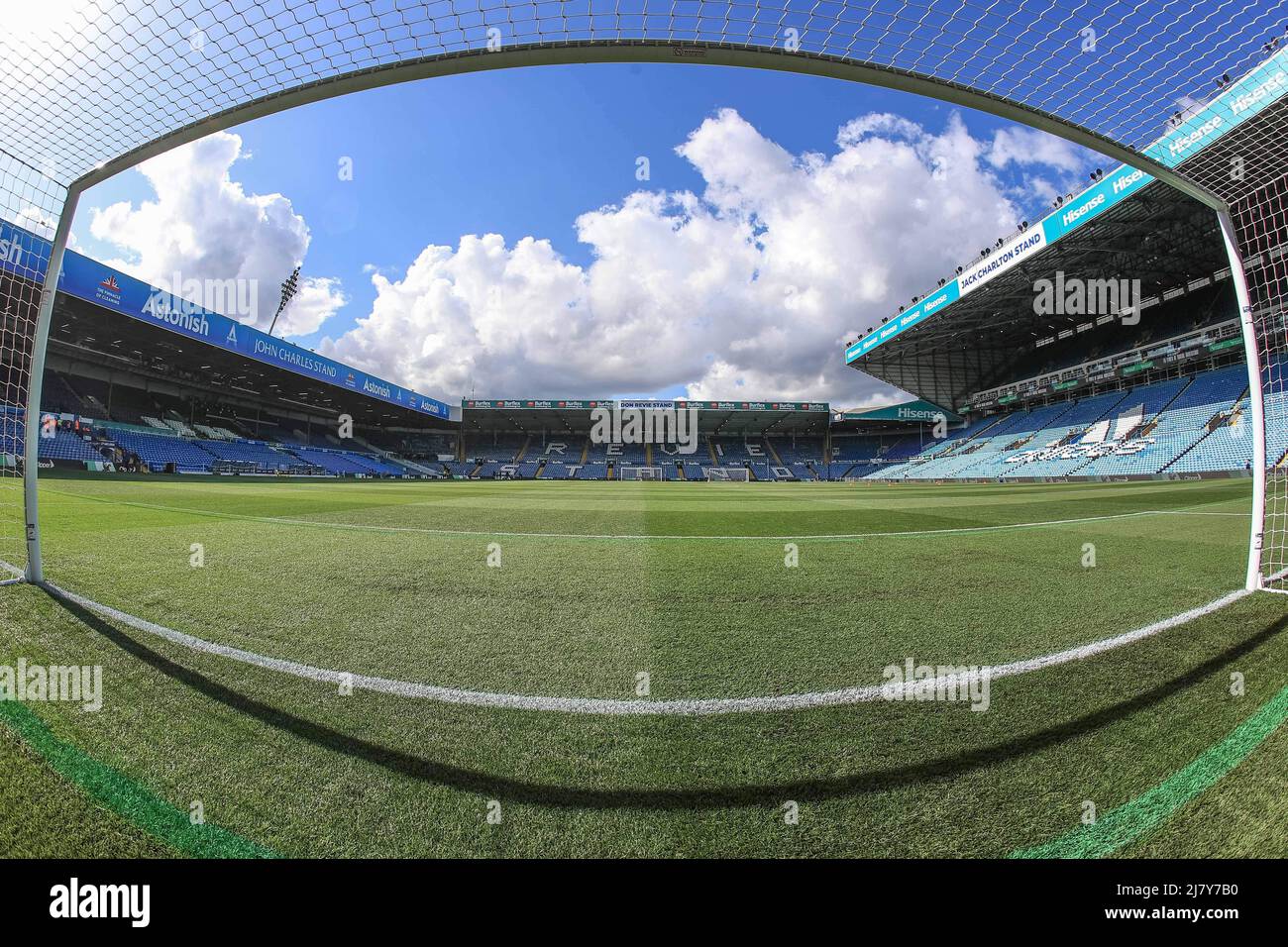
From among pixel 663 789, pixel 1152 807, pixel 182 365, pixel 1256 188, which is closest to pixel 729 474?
pixel 182 365

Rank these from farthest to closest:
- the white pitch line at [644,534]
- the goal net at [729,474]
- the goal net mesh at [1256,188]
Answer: the goal net at [729,474] < the white pitch line at [644,534] < the goal net mesh at [1256,188]

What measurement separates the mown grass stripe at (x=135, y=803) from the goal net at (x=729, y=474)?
60677 millimetres

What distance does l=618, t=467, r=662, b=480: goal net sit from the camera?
61.3m

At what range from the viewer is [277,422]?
51719 mm

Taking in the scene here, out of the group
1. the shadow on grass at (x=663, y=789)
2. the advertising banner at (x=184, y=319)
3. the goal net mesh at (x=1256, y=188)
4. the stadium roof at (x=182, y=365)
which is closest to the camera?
the shadow on grass at (x=663, y=789)

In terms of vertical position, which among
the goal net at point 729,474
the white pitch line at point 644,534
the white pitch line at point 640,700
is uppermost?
the goal net at point 729,474

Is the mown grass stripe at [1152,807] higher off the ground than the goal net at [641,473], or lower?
lower

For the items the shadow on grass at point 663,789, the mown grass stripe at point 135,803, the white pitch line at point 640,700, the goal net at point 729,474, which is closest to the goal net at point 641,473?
the goal net at point 729,474

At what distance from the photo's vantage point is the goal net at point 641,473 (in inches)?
2412

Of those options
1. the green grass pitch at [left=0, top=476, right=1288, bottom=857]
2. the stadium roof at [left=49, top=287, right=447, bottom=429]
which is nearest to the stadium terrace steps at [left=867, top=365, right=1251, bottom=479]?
the green grass pitch at [left=0, top=476, right=1288, bottom=857]

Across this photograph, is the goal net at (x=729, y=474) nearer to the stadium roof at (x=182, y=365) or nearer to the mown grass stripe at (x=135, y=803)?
the stadium roof at (x=182, y=365)

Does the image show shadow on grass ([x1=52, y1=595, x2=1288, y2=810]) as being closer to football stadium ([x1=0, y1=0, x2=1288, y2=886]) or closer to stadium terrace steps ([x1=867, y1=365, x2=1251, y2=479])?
football stadium ([x1=0, y1=0, x2=1288, y2=886])

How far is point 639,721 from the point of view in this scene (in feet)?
7.41

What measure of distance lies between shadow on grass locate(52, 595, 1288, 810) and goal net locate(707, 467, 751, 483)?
60.0 m
